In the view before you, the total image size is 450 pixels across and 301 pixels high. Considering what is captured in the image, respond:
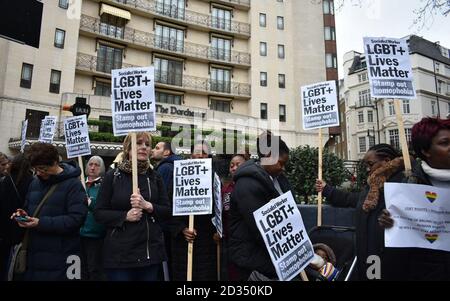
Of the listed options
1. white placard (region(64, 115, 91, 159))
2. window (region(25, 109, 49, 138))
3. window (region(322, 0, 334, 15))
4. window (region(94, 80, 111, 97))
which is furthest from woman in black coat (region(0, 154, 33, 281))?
window (region(322, 0, 334, 15))

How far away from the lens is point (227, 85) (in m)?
31.5

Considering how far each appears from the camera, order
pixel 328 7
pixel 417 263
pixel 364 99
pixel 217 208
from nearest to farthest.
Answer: pixel 417 263 → pixel 217 208 → pixel 328 7 → pixel 364 99

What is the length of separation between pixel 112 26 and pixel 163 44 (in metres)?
4.51

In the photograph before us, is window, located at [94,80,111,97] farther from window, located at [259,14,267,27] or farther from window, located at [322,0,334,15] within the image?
window, located at [322,0,334,15]

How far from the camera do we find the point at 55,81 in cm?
2397

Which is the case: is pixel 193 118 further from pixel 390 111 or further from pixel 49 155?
pixel 390 111

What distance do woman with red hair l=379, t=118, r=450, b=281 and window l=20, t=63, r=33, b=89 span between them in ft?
84.1

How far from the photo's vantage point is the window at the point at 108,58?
26934mm

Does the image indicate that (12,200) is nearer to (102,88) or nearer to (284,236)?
(284,236)

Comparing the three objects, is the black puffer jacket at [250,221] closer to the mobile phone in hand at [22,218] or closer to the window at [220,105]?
the mobile phone in hand at [22,218]

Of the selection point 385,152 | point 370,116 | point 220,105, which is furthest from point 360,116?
point 385,152

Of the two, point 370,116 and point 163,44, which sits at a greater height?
point 163,44
